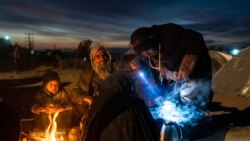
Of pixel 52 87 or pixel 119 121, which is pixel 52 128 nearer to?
pixel 52 87

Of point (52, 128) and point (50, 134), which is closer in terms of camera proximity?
point (50, 134)

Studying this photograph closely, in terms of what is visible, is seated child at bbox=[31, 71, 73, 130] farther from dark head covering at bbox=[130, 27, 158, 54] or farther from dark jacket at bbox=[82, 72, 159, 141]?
dark jacket at bbox=[82, 72, 159, 141]

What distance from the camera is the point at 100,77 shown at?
5.17m

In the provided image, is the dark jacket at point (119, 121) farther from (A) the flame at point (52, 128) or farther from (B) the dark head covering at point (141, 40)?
(A) the flame at point (52, 128)

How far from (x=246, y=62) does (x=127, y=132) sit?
370 inches

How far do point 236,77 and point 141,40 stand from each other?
8814 mm

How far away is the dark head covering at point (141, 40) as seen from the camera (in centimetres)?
313

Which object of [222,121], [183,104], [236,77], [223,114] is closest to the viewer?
[183,104]

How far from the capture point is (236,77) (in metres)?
11.3

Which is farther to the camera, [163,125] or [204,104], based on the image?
[204,104]

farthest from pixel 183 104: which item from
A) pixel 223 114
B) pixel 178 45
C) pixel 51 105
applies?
pixel 223 114

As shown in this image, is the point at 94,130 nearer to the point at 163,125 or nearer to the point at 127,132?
the point at 127,132

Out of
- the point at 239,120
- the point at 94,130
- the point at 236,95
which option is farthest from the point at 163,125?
the point at 236,95

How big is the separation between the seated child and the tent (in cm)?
703
